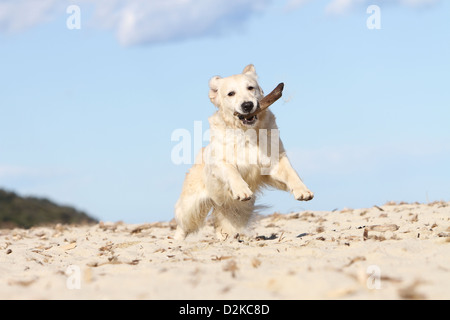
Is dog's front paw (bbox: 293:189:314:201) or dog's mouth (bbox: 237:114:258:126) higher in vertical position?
dog's mouth (bbox: 237:114:258:126)

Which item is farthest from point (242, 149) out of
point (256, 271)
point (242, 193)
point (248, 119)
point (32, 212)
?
point (32, 212)

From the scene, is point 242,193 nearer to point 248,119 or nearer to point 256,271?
point 248,119

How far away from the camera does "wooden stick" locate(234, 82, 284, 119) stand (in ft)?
24.8

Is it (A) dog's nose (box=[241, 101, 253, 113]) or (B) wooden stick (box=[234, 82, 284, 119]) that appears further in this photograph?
(B) wooden stick (box=[234, 82, 284, 119])

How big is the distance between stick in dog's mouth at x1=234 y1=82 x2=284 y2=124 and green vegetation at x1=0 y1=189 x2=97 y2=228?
16659 mm

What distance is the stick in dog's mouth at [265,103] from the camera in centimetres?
755

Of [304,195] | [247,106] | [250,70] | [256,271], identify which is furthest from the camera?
[250,70]

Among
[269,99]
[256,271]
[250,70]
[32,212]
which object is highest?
[250,70]

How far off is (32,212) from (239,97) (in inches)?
760

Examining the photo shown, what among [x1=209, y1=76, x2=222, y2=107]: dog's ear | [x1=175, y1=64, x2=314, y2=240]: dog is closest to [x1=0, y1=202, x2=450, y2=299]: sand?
[x1=175, y1=64, x2=314, y2=240]: dog

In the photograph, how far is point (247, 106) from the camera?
7.42 metres

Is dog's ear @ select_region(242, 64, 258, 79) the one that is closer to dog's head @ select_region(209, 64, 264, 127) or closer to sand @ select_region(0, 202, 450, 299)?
dog's head @ select_region(209, 64, 264, 127)

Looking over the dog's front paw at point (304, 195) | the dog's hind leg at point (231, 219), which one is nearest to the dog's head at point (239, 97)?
the dog's front paw at point (304, 195)
